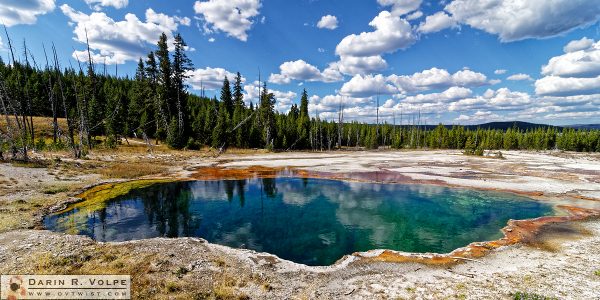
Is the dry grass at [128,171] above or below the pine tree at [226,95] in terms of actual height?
below

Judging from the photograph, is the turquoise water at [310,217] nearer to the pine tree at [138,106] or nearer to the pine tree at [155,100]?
the pine tree at [155,100]

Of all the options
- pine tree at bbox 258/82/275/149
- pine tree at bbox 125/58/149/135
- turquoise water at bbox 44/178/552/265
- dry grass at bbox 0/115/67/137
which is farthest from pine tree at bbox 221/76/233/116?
turquoise water at bbox 44/178/552/265

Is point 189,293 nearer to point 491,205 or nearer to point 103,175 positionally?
point 491,205

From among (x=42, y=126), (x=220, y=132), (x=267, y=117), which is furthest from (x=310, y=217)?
(x=42, y=126)

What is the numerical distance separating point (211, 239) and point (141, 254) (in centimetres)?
419

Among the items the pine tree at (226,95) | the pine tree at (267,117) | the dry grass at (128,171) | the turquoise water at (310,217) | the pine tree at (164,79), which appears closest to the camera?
the turquoise water at (310,217)

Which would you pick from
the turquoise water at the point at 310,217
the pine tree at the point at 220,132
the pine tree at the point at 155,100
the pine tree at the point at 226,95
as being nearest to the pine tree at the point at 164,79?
the pine tree at the point at 155,100

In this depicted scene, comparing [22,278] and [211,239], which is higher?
[22,278]

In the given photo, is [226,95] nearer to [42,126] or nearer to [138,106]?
[138,106]

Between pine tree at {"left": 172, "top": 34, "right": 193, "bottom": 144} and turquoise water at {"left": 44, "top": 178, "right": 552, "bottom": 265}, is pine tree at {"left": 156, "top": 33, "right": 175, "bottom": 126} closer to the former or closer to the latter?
pine tree at {"left": 172, "top": 34, "right": 193, "bottom": 144}

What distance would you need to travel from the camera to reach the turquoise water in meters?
16.6

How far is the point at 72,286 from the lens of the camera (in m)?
9.77

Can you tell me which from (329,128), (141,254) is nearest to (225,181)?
(141,254)

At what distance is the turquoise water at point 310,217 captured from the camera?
16.6 meters
